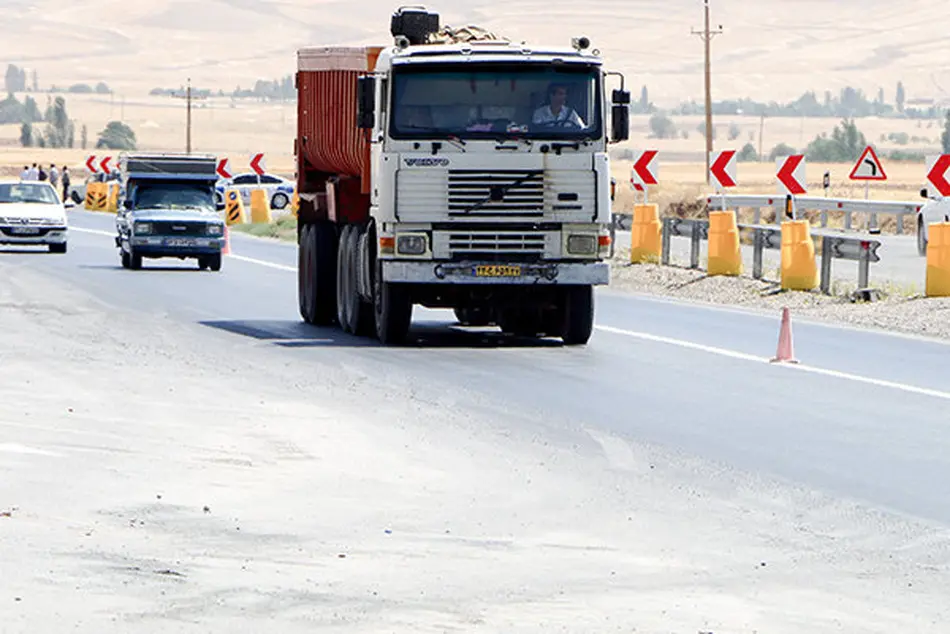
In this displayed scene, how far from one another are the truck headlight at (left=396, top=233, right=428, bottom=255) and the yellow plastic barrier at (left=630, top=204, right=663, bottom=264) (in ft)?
52.3

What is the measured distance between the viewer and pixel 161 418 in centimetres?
1476

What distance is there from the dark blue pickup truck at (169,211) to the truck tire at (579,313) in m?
17.1

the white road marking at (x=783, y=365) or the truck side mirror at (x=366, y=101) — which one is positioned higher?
the truck side mirror at (x=366, y=101)

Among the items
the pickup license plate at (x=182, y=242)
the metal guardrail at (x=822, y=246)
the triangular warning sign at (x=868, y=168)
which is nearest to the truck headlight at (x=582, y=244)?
the metal guardrail at (x=822, y=246)

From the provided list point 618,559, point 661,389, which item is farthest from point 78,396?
point 618,559

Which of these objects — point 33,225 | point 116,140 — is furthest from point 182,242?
point 116,140

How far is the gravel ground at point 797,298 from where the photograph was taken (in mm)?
25406

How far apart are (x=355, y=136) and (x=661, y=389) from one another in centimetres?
672

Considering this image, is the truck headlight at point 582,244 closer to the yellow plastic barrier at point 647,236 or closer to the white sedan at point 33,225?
the yellow plastic barrier at point 647,236

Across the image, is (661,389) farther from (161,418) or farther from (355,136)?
(355,136)

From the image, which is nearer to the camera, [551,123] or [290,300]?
[551,123]

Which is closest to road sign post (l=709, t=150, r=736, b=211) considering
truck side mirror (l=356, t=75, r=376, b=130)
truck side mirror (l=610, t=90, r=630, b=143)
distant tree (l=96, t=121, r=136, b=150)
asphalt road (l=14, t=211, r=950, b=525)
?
asphalt road (l=14, t=211, r=950, b=525)

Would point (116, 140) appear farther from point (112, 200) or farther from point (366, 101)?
point (366, 101)

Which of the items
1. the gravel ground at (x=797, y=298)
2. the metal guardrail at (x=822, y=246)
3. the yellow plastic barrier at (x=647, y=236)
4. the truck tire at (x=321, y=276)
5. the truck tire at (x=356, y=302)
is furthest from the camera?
the yellow plastic barrier at (x=647, y=236)
